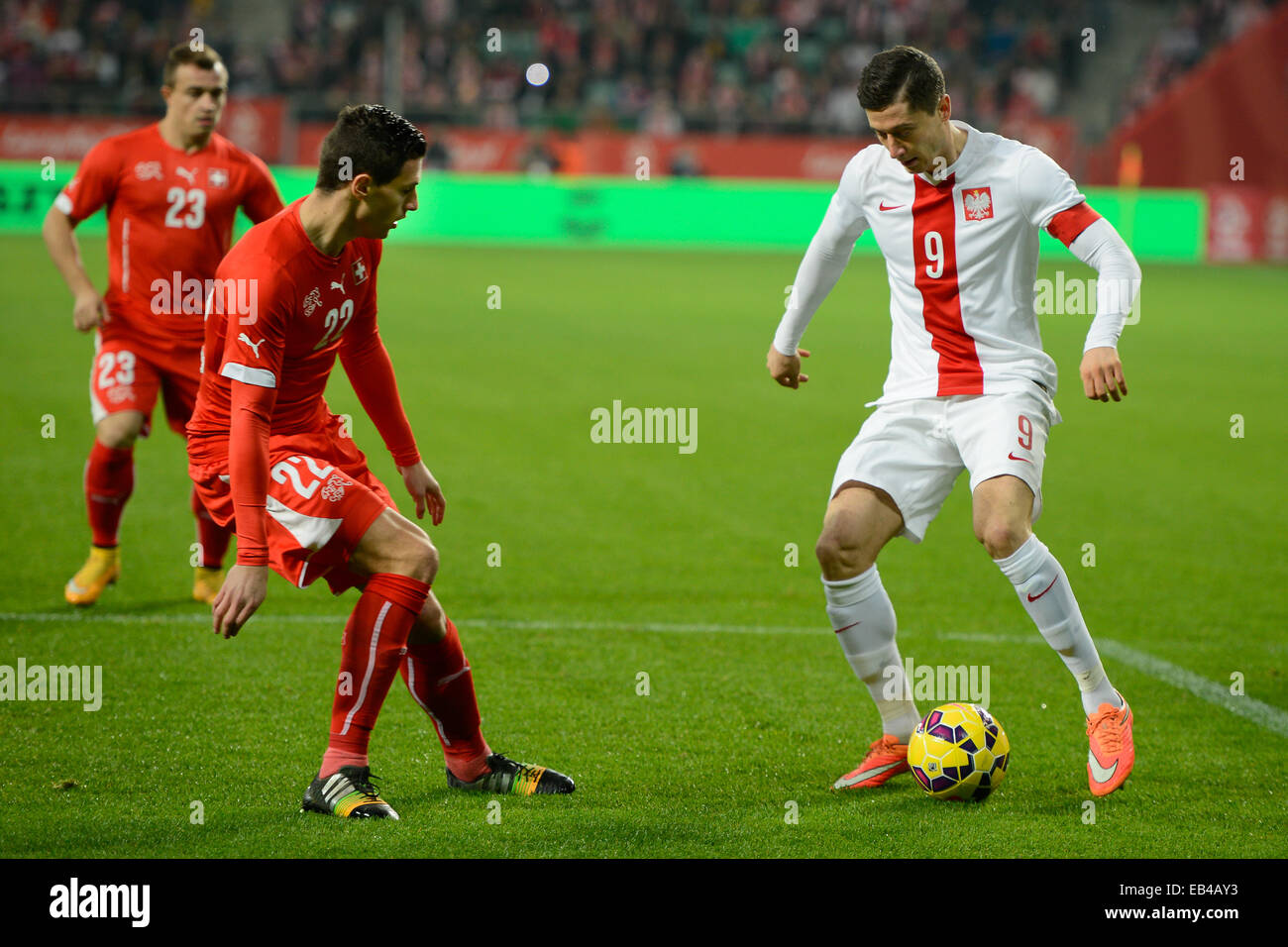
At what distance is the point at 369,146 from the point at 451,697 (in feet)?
5.17

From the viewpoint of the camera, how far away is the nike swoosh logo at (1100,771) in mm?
4258

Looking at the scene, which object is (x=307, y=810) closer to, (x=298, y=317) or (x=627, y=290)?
(x=298, y=317)

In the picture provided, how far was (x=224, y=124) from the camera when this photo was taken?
2792 centimetres

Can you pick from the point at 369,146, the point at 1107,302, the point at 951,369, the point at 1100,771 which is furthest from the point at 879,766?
the point at 369,146

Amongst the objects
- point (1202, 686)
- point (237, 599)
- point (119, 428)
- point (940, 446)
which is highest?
point (119, 428)

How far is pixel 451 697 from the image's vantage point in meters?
4.25

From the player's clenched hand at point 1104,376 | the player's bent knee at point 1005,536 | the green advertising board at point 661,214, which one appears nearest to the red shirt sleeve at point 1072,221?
the player's clenched hand at point 1104,376

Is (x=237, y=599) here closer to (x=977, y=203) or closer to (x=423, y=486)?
(x=423, y=486)

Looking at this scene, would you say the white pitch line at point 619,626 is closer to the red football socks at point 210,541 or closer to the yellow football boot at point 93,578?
the yellow football boot at point 93,578

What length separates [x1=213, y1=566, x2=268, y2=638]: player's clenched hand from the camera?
3.56 metres

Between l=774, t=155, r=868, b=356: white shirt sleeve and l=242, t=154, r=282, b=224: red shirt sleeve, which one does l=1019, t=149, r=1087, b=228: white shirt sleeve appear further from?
l=242, t=154, r=282, b=224: red shirt sleeve

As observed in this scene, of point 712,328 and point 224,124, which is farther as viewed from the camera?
point 224,124

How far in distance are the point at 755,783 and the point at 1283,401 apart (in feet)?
33.1
